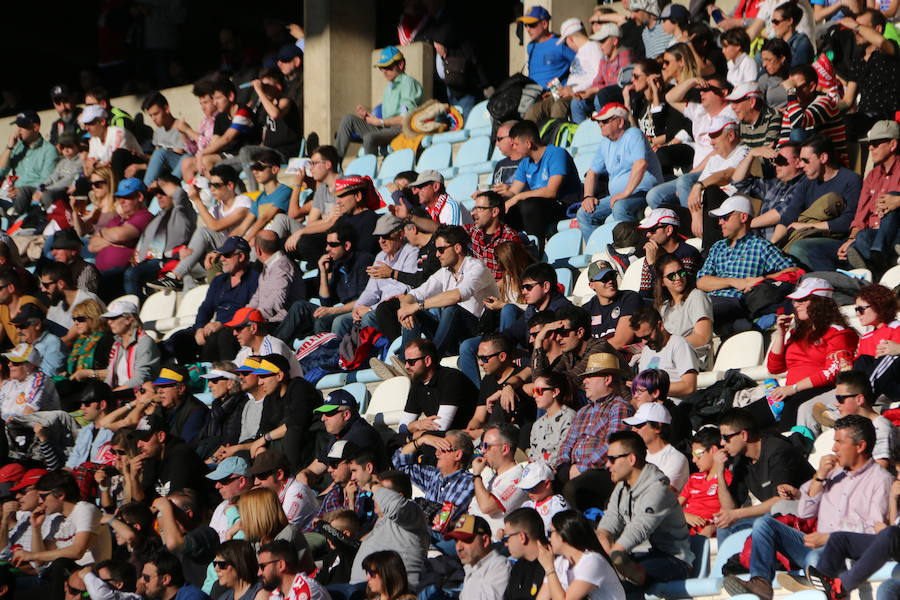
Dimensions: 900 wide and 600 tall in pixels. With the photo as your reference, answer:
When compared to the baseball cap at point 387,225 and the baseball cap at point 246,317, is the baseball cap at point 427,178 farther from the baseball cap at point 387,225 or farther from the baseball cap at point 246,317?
the baseball cap at point 246,317

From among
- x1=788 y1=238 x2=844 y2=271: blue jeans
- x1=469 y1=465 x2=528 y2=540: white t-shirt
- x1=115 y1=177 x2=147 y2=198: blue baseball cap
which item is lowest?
x1=115 y1=177 x2=147 y2=198: blue baseball cap

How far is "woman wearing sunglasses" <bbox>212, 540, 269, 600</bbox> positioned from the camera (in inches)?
301

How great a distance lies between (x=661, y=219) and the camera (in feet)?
30.4

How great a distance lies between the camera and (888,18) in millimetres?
11227

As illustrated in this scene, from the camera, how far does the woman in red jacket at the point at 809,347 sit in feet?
25.6

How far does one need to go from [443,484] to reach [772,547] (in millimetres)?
2070

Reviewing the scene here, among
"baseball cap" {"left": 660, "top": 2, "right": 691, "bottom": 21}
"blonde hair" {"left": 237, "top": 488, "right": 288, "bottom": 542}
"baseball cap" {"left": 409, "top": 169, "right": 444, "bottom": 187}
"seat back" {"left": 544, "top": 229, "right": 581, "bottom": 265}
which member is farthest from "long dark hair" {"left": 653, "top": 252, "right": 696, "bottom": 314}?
"baseball cap" {"left": 660, "top": 2, "right": 691, "bottom": 21}

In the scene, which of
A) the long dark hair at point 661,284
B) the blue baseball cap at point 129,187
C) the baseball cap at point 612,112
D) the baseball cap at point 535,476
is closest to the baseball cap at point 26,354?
the blue baseball cap at point 129,187

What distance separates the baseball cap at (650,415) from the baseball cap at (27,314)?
565cm

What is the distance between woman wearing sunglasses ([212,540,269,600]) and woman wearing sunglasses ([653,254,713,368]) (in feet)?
8.26

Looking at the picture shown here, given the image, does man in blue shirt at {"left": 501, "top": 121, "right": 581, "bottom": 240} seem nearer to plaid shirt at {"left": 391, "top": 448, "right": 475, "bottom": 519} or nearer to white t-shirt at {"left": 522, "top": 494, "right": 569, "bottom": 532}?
plaid shirt at {"left": 391, "top": 448, "right": 475, "bottom": 519}

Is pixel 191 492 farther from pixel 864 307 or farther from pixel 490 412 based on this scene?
pixel 864 307

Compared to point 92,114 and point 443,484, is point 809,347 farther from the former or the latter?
point 92,114

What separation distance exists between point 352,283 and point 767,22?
366 centimetres
